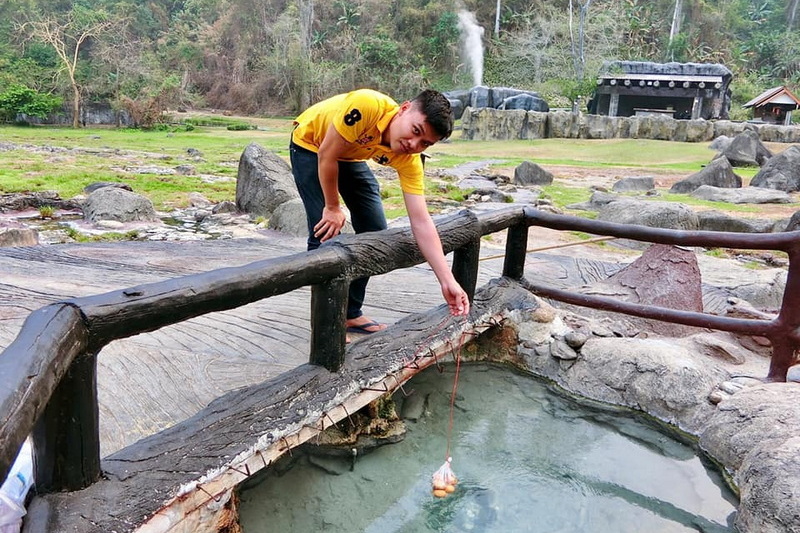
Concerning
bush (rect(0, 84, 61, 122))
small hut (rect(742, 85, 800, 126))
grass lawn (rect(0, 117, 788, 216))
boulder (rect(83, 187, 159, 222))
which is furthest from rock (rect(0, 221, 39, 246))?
small hut (rect(742, 85, 800, 126))

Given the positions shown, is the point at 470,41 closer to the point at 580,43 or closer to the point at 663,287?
the point at 580,43

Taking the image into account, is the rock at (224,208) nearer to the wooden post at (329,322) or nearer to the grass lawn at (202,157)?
the grass lawn at (202,157)

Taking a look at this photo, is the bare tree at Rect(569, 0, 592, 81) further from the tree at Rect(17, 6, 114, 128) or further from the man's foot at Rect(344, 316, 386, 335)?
the man's foot at Rect(344, 316, 386, 335)

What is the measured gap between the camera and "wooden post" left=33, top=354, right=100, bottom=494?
1.56 m

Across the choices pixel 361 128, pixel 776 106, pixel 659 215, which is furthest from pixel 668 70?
pixel 361 128

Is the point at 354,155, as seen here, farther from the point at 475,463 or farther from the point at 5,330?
the point at 5,330

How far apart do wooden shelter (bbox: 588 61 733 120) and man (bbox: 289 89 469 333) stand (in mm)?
26966

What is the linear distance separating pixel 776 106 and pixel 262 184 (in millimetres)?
26943

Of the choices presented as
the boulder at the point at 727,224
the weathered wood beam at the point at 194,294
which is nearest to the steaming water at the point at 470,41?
the boulder at the point at 727,224

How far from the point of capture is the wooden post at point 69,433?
156 cm

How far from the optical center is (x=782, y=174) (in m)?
12.9

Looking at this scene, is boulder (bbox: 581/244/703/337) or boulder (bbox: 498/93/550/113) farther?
boulder (bbox: 498/93/550/113)

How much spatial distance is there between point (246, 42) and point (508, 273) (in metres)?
40.0

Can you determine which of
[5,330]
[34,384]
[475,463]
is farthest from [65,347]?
[475,463]
